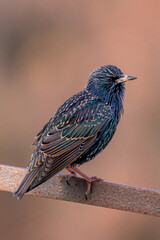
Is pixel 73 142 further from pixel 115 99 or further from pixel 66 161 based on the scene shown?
pixel 115 99

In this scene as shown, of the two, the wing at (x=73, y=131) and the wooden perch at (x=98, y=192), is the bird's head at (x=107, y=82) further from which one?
the wooden perch at (x=98, y=192)

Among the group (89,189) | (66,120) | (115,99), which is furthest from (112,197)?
(115,99)

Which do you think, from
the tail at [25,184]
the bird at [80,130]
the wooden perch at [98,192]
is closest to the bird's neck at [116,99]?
the bird at [80,130]

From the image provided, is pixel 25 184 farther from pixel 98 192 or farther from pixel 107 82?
pixel 107 82

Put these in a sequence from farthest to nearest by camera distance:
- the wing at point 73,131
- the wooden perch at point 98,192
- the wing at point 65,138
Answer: the wing at point 73,131 < the wing at point 65,138 < the wooden perch at point 98,192

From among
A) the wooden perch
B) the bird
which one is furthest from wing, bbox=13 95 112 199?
the wooden perch

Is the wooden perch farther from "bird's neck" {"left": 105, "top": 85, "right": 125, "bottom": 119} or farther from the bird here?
"bird's neck" {"left": 105, "top": 85, "right": 125, "bottom": 119}

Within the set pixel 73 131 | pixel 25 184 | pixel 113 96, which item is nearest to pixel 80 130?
pixel 73 131
